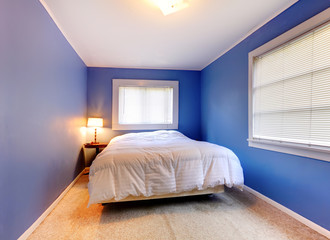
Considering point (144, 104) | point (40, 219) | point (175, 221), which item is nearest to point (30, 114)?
point (40, 219)

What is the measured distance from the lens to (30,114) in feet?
4.92

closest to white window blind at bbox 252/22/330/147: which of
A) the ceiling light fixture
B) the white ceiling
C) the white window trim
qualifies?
the white window trim

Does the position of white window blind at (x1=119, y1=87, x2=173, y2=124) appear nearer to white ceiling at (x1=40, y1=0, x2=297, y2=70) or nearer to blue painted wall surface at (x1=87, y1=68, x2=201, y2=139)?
blue painted wall surface at (x1=87, y1=68, x2=201, y2=139)

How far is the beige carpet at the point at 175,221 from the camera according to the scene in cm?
144

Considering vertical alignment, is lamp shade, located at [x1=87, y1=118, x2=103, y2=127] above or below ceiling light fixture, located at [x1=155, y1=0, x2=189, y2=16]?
below

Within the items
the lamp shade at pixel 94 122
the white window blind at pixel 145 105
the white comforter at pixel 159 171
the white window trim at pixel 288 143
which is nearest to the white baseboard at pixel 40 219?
the white comforter at pixel 159 171

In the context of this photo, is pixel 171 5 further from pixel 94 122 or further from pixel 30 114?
pixel 94 122

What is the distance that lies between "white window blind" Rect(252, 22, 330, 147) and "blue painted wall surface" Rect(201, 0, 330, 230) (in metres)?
0.20

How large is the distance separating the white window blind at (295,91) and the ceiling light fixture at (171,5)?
129cm

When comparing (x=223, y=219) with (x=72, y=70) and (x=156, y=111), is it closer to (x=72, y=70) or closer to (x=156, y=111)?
(x=156, y=111)

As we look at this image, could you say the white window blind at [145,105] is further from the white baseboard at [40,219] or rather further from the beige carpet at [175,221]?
the beige carpet at [175,221]

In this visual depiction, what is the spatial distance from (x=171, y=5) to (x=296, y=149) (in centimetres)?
211

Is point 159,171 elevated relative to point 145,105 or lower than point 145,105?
lower

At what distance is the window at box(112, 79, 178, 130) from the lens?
380 centimetres
